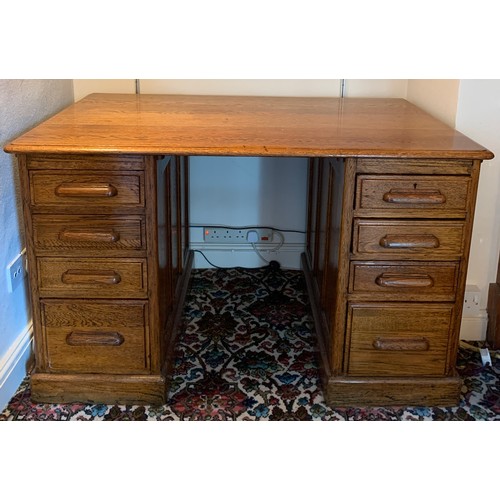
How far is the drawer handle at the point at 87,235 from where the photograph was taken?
1692 millimetres

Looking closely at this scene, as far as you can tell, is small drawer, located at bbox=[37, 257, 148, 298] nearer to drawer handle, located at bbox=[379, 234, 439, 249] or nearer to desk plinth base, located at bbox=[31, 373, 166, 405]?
desk plinth base, located at bbox=[31, 373, 166, 405]

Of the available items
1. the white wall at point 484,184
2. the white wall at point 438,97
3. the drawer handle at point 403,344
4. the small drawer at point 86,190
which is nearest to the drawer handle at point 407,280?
the drawer handle at point 403,344

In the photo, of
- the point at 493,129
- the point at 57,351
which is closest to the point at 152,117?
the point at 57,351

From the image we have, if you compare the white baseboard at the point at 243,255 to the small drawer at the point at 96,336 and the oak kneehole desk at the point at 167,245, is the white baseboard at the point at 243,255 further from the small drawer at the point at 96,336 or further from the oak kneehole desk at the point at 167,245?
the small drawer at the point at 96,336

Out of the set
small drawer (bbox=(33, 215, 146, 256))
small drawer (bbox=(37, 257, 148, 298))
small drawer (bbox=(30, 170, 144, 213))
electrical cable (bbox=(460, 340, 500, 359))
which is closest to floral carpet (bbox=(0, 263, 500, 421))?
electrical cable (bbox=(460, 340, 500, 359))

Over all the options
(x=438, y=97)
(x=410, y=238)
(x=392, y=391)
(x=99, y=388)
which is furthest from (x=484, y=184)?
(x=99, y=388)

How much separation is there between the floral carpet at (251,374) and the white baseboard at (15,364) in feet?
0.11

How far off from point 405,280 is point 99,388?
936 mm
